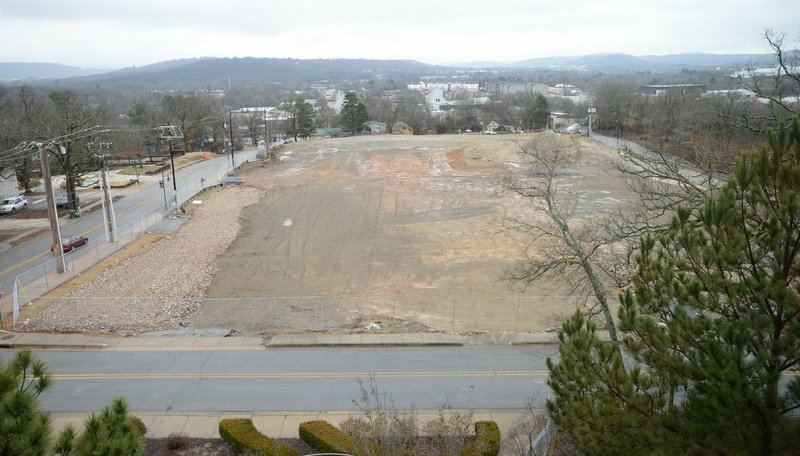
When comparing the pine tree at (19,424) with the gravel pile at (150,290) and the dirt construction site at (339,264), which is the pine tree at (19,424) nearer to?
the dirt construction site at (339,264)

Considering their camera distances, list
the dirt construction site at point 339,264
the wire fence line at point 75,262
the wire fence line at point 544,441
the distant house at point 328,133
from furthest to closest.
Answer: the distant house at point 328,133 < the wire fence line at point 75,262 < the dirt construction site at point 339,264 < the wire fence line at point 544,441

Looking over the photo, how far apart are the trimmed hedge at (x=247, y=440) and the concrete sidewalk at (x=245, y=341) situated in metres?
5.61

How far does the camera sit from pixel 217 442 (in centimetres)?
1340

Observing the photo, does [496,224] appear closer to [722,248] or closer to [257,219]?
[257,219]

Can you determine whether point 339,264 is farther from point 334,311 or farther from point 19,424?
point 19,424

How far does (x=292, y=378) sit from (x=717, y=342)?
12.6m

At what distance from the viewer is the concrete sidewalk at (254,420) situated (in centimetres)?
1392

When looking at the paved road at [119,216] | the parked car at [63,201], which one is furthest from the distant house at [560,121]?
the parked car at [63,201]

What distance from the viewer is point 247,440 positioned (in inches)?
494

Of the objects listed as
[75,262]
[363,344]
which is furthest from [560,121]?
[363,344]

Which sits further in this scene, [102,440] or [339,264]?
[339,264]

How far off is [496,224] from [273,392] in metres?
23.1

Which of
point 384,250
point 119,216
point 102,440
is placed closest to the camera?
point 102,440

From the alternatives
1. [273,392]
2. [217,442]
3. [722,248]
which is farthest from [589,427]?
[273,392]
